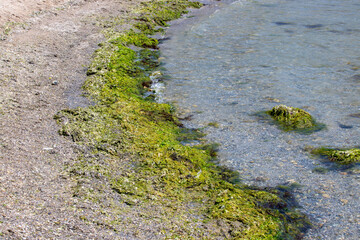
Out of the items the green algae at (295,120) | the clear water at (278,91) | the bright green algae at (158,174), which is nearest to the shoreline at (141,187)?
the bright green algae at (158,174)

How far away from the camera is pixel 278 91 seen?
10.5 metres

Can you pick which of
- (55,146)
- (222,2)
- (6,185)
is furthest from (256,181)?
(222,2)

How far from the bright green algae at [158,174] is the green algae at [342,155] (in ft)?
5.66

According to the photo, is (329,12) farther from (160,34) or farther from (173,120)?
(173,120)

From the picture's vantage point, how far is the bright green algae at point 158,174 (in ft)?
16.9

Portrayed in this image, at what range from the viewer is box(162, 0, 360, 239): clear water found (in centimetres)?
638

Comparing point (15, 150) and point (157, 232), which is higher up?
point (15, 150)

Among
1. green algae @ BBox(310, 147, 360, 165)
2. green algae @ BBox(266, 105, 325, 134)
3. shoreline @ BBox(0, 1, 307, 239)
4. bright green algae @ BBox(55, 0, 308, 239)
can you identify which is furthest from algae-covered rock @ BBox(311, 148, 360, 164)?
shoreline @ BBox(0, 1, 307, 239)

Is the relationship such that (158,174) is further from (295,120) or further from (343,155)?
(295,120)

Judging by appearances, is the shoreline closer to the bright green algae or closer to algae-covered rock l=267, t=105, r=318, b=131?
the bright green algae

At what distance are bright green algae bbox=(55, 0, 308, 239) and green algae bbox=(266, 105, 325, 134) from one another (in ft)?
6.64

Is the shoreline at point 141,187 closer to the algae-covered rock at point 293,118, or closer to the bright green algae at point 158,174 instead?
the bright green algae at point 158,174

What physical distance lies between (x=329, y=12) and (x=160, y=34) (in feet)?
33.4

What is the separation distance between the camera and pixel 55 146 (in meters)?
6.23
